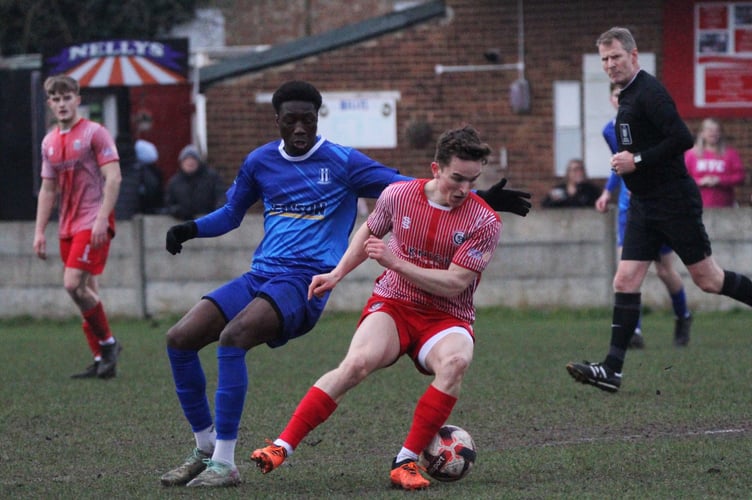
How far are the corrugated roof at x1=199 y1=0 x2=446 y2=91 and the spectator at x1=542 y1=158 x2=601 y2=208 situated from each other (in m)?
3.44

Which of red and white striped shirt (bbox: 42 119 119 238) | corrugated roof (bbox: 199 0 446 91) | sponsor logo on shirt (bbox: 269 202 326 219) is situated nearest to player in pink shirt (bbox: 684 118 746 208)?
corrugated roof (bbox: 199 0 446 91)

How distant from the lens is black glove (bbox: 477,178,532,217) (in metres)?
6.79

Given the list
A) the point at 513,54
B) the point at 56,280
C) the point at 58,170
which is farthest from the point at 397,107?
the point at 58,170

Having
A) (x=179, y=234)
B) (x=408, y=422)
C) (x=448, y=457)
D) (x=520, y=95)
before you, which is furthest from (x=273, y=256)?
(x=520, y=95)

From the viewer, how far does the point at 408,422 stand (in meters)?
8.48

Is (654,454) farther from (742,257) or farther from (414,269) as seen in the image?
(742,257)

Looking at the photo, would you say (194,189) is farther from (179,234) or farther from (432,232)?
(432,232)

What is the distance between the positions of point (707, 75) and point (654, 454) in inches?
508

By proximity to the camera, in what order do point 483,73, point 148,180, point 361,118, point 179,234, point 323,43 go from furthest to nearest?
point 323,43 → point 361,118 → point 483,73 → point 148,180 → point 179,234

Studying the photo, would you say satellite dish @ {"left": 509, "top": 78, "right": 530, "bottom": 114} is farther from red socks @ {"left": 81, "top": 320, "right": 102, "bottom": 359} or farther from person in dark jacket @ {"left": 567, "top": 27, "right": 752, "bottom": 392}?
person in dark jacket @ {"left": 567, "top": 27, "right": 752, "bottom": 392}

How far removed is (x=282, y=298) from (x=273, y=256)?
338mm

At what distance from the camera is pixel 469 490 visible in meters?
6.25

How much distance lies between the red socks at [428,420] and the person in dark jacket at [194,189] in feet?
34.7

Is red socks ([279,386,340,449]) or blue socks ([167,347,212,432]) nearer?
red socks ([279,386,340,449])
